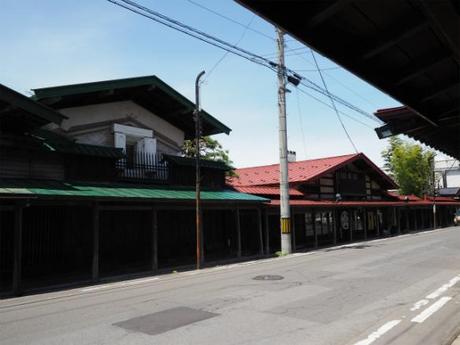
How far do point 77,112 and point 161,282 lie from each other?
8.15 metres

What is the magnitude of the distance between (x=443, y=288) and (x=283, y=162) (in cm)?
1331

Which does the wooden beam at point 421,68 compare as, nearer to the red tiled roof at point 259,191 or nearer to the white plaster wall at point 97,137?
the white plaster wall at point 97,137

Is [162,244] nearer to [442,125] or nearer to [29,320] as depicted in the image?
[29,320]

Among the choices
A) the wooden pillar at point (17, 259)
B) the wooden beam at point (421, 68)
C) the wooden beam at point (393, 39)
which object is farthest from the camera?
the wooden pillar at point (17, 259)

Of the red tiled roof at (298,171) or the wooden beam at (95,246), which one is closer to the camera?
the wooden beam at (95,246)

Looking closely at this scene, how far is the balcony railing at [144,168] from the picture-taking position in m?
18.5

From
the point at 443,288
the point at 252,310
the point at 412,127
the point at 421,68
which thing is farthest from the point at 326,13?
the point at 443,288

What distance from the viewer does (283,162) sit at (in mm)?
23625

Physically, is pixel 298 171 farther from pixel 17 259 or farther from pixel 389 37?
pixel 389 37

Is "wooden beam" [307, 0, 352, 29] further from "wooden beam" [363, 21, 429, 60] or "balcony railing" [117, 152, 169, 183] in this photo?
"balcony railing" [117, 152, 169, 183]

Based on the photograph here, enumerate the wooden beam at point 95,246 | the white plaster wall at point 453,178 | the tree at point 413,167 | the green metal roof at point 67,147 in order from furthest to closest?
1. the white plaster wall at point 453,178
2. the tree at point 413,167
3. the green metal roof at point 67,147
4. the wooden beam at point 95,246

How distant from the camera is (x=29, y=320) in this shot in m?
8.55

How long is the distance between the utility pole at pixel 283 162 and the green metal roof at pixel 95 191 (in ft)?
10.3

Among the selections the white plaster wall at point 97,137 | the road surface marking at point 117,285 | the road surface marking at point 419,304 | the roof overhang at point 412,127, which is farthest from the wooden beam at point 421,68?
the white plaster wall at point 97,137
